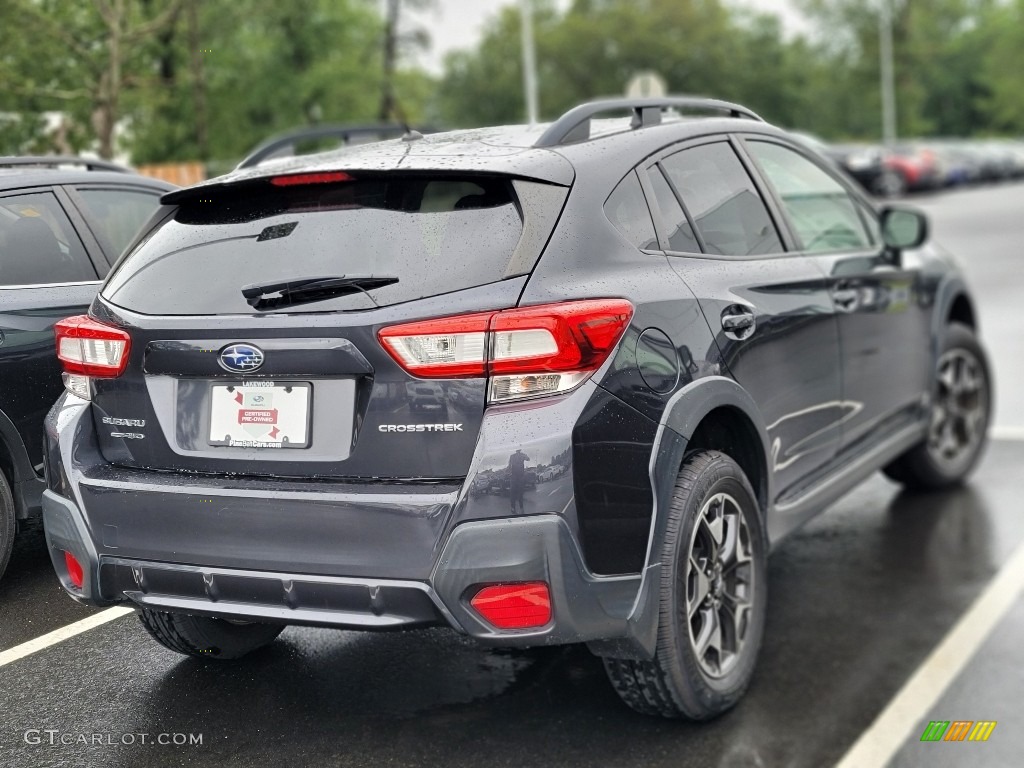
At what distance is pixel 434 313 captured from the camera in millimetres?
3041

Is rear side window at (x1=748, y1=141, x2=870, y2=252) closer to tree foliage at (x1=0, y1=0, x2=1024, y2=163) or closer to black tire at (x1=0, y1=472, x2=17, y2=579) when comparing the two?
black tire at (x1=0, y1=472, x2=17, y2=579)

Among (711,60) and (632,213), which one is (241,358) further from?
(711,60)

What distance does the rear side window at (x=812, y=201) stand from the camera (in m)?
4.59

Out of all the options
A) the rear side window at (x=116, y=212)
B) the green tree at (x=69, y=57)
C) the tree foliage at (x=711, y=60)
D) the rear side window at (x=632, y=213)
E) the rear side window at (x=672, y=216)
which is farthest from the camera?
the tree foliage at (x=711, y=60)

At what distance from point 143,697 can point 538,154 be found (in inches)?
78.1

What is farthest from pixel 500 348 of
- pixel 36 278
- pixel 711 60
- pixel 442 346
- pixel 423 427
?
pixel 711 60

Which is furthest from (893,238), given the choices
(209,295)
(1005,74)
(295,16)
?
(1005,74)

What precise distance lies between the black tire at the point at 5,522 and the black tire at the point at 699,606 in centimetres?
225

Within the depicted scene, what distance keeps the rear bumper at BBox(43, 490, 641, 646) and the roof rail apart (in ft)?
3.84

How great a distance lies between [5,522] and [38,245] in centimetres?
105

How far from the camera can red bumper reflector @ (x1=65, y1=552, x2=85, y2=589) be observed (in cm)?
341

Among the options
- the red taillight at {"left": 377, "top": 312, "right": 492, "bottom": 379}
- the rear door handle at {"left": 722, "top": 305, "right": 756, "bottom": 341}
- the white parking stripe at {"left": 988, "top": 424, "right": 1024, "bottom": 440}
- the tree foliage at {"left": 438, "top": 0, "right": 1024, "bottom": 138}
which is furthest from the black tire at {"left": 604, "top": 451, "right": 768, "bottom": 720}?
the tree foliage at {"left": 438, "top": 0, "right": 1024, "bottom": 138}

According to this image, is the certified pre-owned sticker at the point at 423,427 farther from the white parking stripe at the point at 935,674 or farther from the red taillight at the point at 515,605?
the white parking stripe at the point at 935,674

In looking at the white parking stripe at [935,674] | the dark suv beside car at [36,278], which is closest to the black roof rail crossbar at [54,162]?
the dark suv beside car at [36,278]
